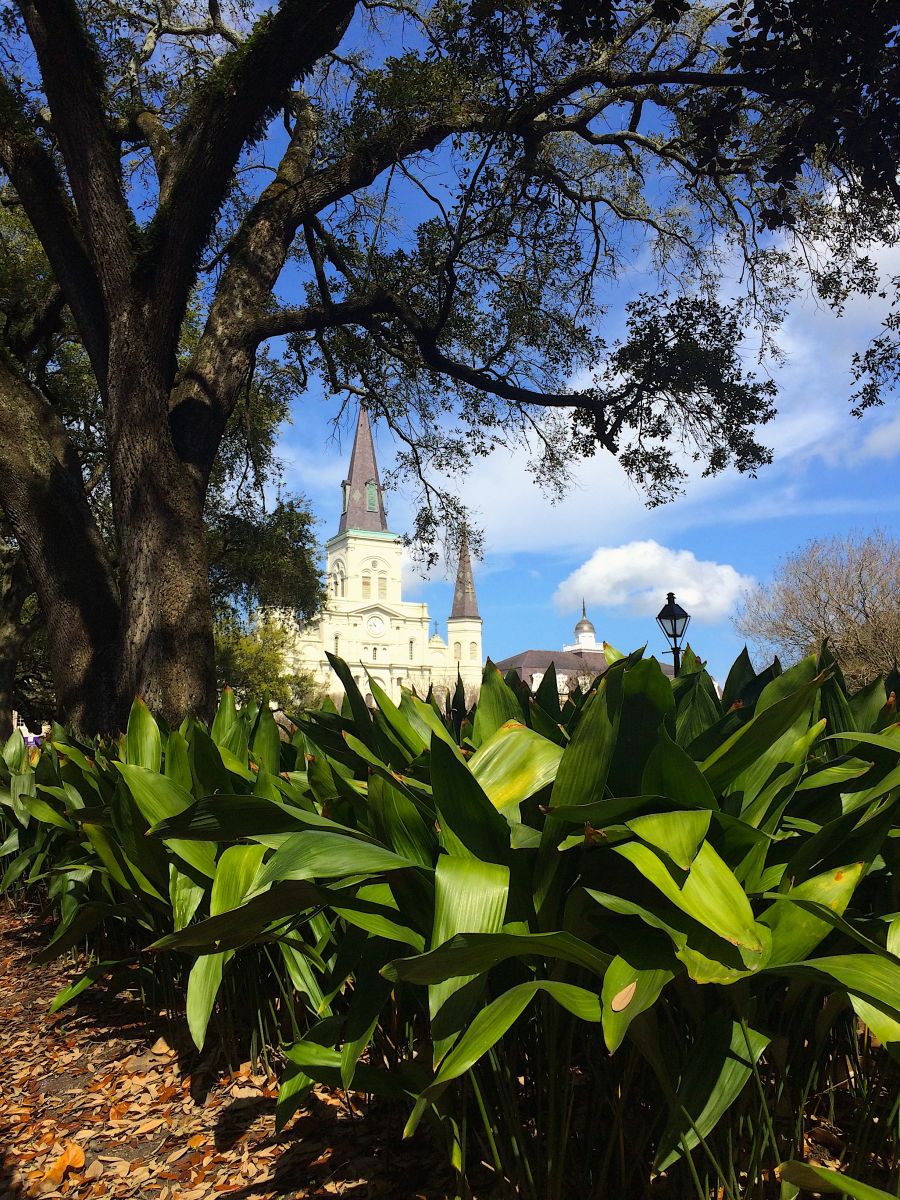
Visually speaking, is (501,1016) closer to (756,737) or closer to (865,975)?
(865,975)

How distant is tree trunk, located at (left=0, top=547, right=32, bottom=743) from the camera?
1769cm

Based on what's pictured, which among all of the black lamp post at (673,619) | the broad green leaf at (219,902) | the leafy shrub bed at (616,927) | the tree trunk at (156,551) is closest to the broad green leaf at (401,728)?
the leafy shrub bed at (616,927)

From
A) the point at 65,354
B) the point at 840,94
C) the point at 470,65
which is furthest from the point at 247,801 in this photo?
the point at 65,354

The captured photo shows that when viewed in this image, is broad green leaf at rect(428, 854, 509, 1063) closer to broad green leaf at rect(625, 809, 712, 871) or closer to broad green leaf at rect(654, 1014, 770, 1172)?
broad green leaf at rect(625, 809, 712, 871)

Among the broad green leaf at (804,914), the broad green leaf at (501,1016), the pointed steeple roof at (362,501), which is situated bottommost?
the broad green leaf at (501,1016)

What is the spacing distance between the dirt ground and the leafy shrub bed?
0.28 meters

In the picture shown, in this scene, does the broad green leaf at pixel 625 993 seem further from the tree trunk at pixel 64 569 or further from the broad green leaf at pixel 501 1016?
the tree trunk at pixel 64 569

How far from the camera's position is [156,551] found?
7.23 metres

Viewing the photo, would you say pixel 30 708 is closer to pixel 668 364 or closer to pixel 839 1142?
pixel 668 364

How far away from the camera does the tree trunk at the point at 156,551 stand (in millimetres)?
6996

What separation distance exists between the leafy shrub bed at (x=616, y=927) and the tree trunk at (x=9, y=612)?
57.5 feet

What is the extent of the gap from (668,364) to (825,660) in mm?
8474

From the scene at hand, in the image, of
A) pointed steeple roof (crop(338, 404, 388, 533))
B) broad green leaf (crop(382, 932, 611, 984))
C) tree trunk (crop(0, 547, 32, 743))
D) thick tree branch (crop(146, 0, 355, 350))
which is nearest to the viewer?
broad green leaf (crop(382, 932, 611, 984))

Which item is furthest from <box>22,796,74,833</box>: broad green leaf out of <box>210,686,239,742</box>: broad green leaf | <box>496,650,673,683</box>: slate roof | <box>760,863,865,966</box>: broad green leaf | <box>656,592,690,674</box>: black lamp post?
<box>496,650,673,683</box>: slate roof
